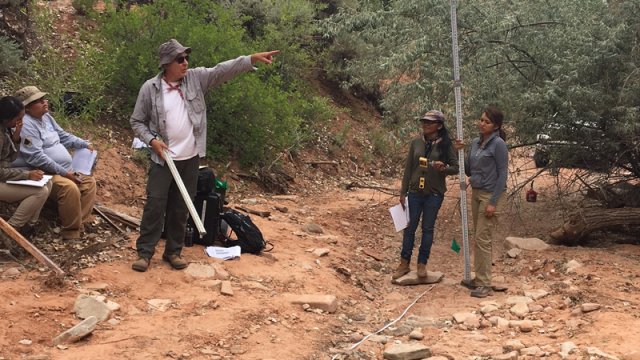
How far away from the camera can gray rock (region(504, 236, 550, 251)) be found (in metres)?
7.76

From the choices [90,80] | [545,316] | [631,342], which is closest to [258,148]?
[90,80]

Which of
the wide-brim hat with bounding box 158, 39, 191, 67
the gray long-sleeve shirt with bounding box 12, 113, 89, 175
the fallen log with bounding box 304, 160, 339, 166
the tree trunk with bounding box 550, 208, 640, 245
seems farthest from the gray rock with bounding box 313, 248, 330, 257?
the fallen log with bounding box 304, 160, 339, 166

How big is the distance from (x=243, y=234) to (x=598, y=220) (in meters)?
4.28

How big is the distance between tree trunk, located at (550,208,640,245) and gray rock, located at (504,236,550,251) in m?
0.39

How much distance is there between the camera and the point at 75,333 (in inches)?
171

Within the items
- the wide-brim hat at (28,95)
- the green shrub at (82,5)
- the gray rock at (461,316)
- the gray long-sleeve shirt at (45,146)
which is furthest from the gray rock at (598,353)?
the green shrub at (82,5)

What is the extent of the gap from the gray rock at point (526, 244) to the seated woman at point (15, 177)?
5267 mm

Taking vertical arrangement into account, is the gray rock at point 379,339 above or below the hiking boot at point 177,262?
below

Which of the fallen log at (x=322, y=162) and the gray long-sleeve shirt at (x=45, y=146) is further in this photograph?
the fallen log at (x=322, y=162)

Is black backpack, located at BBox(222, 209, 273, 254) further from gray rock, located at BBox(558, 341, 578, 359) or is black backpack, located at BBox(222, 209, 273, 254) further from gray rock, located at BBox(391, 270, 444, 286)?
gray rock, located at BBox(558, 341, 578, 359)

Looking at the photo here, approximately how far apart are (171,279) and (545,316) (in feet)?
10.6

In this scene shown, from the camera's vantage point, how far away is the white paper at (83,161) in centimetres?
621

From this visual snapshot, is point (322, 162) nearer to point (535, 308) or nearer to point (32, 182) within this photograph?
point (535, 308)

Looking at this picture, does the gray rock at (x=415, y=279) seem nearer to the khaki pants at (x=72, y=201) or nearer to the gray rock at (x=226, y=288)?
the gray rock at (x=226, y=288)
